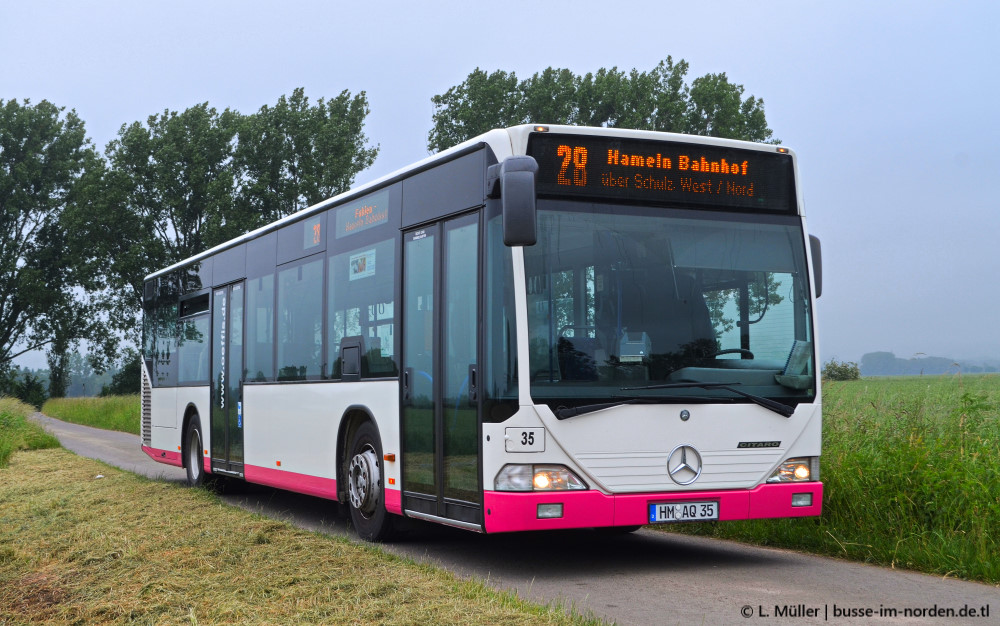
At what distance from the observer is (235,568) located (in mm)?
7707

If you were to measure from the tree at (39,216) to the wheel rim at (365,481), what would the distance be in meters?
49.0

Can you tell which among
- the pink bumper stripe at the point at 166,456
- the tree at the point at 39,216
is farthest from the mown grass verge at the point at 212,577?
the tree at the point at 39,216

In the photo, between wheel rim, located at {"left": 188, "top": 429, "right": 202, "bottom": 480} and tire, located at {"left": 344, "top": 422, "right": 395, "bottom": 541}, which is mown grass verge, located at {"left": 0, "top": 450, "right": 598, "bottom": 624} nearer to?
tire, located at {"left": 344, "top": 422, "right": 395, "bottom": 541}

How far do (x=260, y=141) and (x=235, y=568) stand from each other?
4227 cm

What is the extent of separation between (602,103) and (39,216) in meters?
30.0

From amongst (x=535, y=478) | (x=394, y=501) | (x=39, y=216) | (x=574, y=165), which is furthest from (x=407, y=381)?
(x=39, y=216)

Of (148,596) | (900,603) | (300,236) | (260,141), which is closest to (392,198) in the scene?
(300,236)

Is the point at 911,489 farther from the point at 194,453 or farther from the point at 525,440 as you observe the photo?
the point at 194,453

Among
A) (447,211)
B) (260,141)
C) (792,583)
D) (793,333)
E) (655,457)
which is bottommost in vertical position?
(792,583)

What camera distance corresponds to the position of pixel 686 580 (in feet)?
25.9

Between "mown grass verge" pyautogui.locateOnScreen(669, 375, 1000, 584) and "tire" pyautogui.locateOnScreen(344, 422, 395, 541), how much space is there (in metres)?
3.07

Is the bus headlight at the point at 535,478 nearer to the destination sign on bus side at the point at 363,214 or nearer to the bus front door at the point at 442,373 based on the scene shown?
the bus front door at the point at 442,373

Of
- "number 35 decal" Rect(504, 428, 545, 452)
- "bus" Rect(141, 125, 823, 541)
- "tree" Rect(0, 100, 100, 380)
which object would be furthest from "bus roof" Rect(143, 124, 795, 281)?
"tree" Rect(0, 100, 100, 380)

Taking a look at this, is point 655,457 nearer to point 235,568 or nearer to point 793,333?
point 793,333
